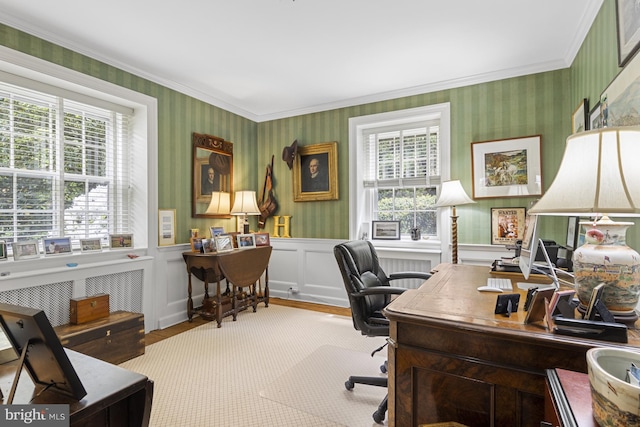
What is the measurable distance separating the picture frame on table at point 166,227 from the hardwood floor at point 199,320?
866 millimetres

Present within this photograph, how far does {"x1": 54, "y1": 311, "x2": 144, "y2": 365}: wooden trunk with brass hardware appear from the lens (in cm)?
233

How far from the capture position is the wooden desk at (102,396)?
0.83 m

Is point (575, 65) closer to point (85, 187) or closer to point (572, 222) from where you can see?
point (572, 222)

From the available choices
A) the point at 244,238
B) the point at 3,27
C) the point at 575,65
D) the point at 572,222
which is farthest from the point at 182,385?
the point at 575,65

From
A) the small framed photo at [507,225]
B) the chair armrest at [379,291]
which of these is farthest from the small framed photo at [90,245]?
the small framed photo at [507,225]

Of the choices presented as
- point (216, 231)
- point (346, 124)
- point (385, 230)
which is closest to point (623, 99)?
point (385, 230)

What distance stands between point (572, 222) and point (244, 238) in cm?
317

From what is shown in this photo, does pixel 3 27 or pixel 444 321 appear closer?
pixel 444 321

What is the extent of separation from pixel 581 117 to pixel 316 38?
7.08 feet

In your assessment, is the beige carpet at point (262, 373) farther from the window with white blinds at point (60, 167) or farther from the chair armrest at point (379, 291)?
the window with white blinds at point (60, 167)

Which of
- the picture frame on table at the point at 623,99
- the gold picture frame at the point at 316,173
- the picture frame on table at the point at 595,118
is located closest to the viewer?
the picture frame on table at the point at 623,99

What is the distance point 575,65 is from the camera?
2.83m

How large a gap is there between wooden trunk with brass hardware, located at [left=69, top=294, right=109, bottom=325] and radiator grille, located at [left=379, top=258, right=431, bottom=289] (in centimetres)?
275

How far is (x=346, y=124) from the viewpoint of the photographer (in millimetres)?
4102
